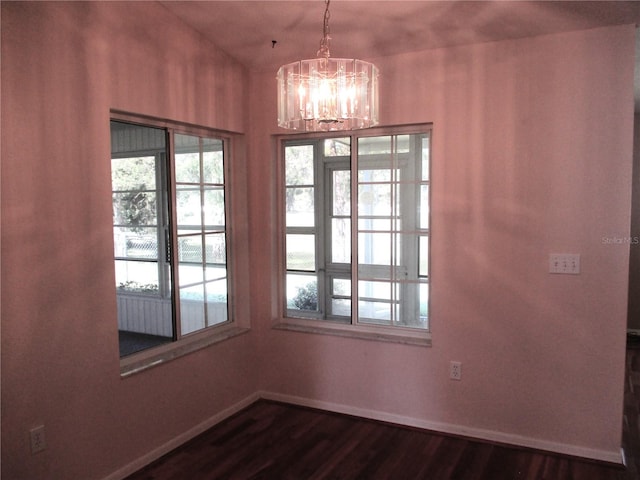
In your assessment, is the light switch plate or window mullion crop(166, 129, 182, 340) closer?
the light switch plate

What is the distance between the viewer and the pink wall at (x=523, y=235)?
9.53 feet

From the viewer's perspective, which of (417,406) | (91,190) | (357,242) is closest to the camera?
(91,190)

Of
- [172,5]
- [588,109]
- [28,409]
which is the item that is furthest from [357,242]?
[28,409]

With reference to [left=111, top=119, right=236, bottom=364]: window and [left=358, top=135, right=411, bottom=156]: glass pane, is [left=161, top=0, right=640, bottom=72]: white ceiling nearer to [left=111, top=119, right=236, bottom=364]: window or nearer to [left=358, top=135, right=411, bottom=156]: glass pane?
[left=358, top=135, right=411, bottom=156]: glass pane

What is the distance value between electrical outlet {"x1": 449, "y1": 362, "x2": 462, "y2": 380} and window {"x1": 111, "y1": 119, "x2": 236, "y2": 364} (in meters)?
1.67

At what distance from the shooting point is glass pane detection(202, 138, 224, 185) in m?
3.61

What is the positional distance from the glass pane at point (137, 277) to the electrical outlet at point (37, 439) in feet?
9.13

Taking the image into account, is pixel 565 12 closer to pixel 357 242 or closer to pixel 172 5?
pixel 357 242

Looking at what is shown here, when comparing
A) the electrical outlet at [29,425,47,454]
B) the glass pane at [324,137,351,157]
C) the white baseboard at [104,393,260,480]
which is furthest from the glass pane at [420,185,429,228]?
the electrical outlet at [29,425,47,454]

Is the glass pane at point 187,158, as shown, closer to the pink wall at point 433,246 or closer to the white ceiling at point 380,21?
the pink wall at point 433,246

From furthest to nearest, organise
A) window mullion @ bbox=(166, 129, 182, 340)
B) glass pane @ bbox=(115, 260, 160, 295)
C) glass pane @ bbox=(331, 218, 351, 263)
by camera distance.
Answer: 1. glass pane @ bbox=(115, 260, 160, 295)
2. glass pane @ bbox=(331, 218, 351, 263)
3. window mullion @ bbox=(166, 129, 182, 340)

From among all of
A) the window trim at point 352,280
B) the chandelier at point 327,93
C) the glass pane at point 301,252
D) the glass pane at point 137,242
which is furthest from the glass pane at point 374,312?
the glass pane at point 137,242

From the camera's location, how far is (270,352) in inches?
156

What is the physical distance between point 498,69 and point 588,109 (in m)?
0.57
